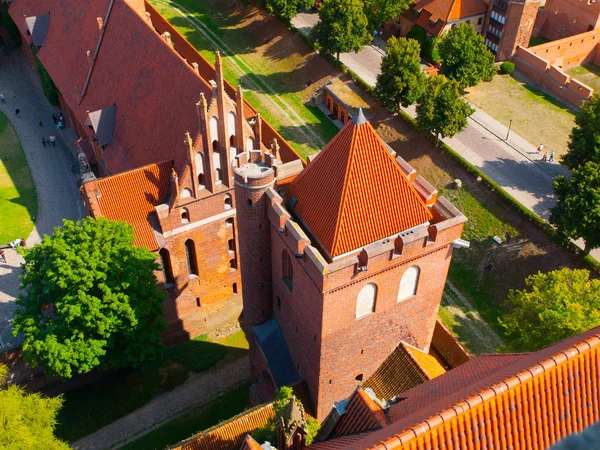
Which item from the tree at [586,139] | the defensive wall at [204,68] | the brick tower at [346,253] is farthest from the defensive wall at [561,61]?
the brick tower at [346,253]

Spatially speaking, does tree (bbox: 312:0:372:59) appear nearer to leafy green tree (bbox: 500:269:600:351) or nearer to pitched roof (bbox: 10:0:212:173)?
pitched roof (bbox: 10:0:212:173)

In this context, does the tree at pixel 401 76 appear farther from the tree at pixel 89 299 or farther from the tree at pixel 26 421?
the tree at pixel 26 421

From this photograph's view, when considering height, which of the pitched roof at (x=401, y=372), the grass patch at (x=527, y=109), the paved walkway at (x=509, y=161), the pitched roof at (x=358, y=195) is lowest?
the paved walkway at (x=509, y=161)

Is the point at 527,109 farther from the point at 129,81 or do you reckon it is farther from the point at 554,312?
the point at 129,81

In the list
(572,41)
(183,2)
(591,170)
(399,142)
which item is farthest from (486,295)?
(183,2)

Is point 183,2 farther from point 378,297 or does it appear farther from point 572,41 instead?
point 378,297

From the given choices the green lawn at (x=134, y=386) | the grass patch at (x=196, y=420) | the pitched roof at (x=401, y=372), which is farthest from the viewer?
the green lawn at (x=134, y=386)

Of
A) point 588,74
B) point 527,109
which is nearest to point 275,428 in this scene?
point 527,109
